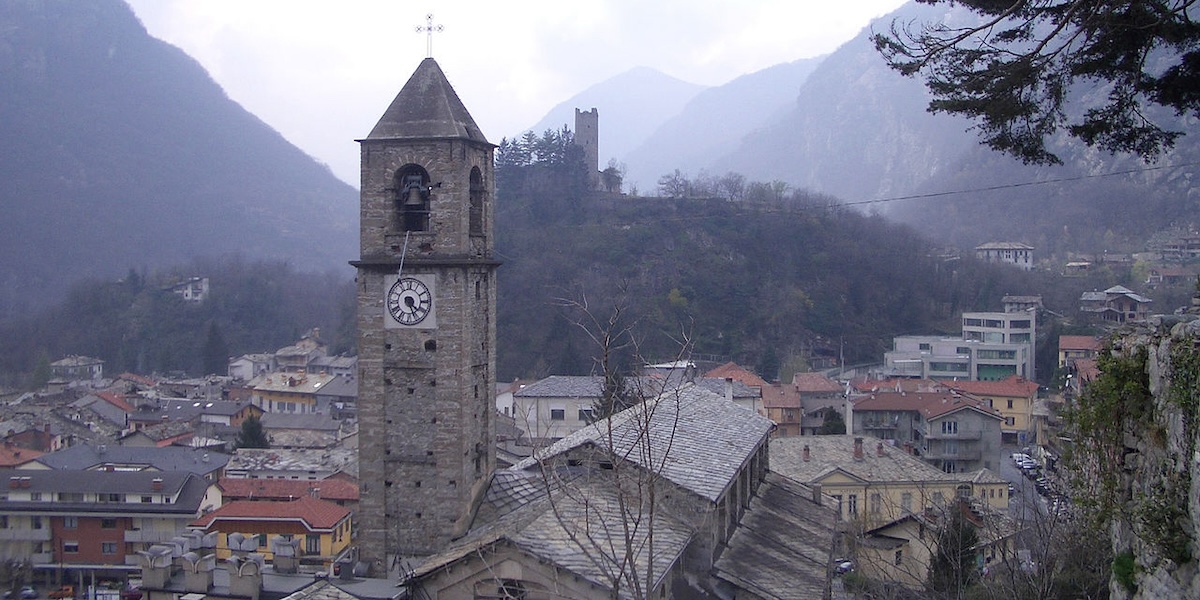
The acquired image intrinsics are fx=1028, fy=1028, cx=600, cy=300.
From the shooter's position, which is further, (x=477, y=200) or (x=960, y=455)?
(x=960, y=455)

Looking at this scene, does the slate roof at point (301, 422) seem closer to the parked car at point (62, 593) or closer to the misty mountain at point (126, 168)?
the parked car at point (62, 593)

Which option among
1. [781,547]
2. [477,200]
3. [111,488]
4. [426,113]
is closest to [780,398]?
[111,488]

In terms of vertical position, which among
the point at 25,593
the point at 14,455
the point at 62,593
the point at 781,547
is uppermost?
the point at 781,547

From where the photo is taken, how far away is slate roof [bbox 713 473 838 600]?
15484 millimetres

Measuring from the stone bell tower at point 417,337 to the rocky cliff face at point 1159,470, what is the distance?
459 inches

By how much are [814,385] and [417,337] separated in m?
38.2

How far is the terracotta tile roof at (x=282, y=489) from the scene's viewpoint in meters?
34.5

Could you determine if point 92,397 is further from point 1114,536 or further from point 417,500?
point 1114,536

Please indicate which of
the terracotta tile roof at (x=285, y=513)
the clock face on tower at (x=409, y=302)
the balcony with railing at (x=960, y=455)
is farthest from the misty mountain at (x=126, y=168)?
the clock face on tower at (x=409, y=302)

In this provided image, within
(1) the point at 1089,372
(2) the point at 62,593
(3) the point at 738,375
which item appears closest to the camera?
(1) the point at 1089,372

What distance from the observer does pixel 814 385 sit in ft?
172

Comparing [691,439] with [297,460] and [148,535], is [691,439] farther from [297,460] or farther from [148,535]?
[297,460]

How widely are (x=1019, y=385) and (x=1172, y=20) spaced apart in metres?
43.6

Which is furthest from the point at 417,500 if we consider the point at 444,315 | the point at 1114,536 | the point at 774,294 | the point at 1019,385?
the point at 774,294
